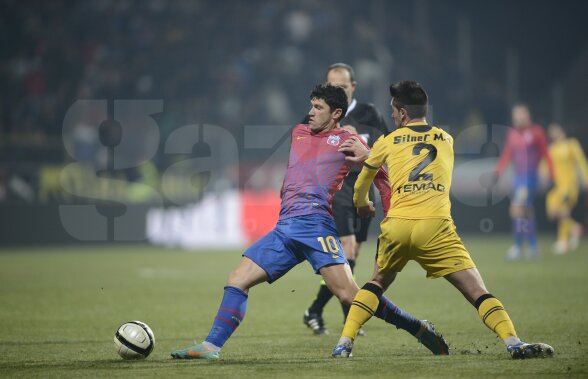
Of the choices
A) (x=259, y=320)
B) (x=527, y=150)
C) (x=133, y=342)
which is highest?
(x=527, y=150)

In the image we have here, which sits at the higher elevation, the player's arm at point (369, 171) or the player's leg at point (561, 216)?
the player's arm at point (369, 171)

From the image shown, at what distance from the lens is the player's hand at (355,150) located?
6.79 metres

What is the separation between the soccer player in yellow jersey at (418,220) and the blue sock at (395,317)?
1.01 feet

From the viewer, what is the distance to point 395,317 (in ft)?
23.1

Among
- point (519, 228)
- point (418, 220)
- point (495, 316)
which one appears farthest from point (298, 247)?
point (519, 228)

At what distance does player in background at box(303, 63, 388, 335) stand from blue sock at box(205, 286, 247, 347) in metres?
2.05

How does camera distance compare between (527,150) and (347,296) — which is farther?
(527,150)

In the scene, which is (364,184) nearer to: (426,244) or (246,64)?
(426,244)

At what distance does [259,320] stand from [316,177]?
Answer: 3116 millimetres

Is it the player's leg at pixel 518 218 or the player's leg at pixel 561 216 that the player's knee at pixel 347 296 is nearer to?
the player's leg at pixel 518 218

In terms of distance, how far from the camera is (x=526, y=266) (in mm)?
15742

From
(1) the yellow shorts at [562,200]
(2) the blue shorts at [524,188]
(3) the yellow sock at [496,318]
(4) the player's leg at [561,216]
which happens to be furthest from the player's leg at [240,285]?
(1) the yellow shorts at [562,200]

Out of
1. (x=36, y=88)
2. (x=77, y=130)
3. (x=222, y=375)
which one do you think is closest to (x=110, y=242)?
(x=77, y=130)

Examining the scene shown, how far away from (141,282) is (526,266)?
258 inches
